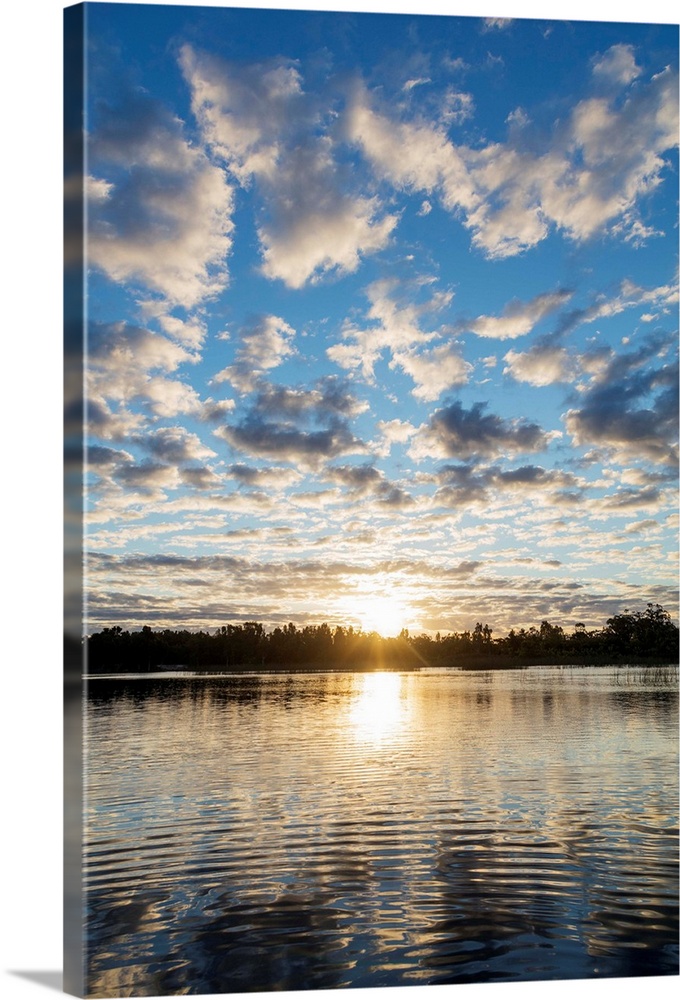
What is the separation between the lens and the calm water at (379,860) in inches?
222

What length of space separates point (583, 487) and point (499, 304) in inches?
67.5

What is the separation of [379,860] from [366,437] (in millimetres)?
3968

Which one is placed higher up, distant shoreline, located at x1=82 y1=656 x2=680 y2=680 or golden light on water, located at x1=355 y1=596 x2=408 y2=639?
golden light on water, located at x1=355 y1=596 x2=408 y2=639

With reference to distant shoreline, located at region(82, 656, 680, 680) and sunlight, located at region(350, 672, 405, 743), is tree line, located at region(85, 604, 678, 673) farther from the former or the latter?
sunlight, located at region(350, 672, 405, 743)

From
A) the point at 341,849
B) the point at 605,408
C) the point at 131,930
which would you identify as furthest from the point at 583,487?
the point at 131,930

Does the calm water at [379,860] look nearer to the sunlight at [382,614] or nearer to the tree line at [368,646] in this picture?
the tree line at [368,646]

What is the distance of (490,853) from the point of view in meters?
7.25

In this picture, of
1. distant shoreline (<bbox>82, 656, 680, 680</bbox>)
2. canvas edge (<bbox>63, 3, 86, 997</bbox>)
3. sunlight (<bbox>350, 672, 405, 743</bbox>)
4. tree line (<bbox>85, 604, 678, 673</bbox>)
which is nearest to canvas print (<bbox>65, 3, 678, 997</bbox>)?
canvas edge (<bbox>63, 3, 86, 997</bbox>)

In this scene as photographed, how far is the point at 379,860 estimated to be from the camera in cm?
711

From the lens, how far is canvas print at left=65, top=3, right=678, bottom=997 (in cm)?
587

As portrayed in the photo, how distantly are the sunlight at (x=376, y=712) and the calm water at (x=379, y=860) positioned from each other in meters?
1.03

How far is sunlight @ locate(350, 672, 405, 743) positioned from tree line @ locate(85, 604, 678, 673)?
944 mm

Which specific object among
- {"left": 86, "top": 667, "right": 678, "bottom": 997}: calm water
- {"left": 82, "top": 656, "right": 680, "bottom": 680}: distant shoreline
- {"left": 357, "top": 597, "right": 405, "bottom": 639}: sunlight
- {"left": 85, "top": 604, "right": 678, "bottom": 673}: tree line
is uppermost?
{"left": 357, "top": 597, "right": 405, "bottom": 639}: sunlight

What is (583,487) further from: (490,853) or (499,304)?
(490,853)
